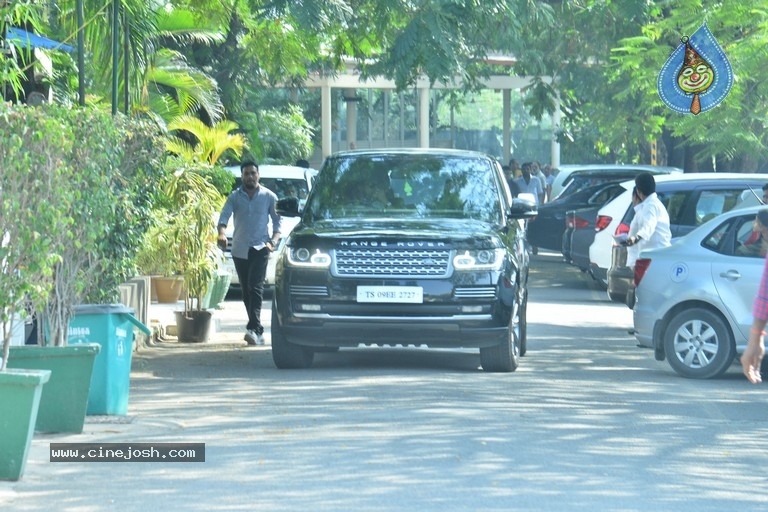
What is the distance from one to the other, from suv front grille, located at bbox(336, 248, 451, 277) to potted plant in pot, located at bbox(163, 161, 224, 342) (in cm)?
388

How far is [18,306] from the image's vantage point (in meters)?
8.61

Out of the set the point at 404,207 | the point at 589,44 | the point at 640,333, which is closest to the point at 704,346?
the point at 640,333

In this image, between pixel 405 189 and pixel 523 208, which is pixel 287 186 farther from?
pixel 523 208

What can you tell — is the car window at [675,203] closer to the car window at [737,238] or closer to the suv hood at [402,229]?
the car window at [737,238]

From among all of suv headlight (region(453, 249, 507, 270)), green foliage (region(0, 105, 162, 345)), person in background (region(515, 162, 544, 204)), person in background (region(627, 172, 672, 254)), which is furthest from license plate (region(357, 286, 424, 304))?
person in background (region(515, 162, 544, 204))

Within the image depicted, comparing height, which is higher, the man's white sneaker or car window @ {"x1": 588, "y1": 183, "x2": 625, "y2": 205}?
car window @ {"x1": 588, "y1": 183, "x2": 625, "y2": 205}

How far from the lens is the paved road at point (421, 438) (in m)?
8.15

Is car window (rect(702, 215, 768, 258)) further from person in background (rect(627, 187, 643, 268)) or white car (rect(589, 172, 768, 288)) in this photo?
white car (rect(589, 172, 768, 288))

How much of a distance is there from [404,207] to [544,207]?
14.9m

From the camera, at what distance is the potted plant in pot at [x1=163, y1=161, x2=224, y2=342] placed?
16.6m

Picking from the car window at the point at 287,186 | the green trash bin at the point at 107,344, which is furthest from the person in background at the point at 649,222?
the green trash bin at the point at 107,344

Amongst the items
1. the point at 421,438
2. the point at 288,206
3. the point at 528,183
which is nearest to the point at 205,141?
the point at 528,183

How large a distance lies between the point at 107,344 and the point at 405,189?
4668mm

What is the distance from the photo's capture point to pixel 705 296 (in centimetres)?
1362
